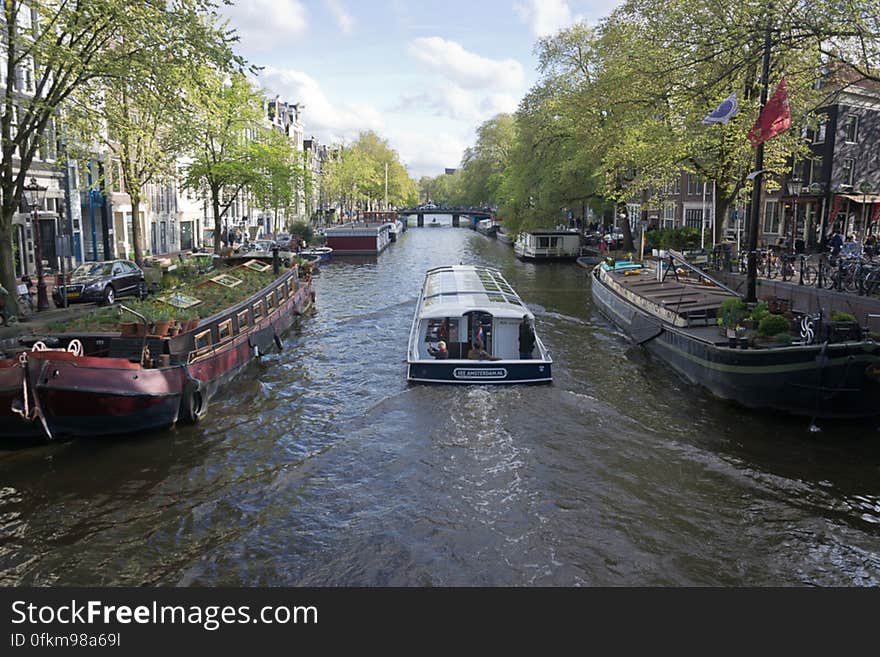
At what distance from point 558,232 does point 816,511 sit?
45.0 meters

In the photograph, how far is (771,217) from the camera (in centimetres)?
4478

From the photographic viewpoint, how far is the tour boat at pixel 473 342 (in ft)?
54.8

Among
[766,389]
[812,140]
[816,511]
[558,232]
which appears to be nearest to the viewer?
[816,511]

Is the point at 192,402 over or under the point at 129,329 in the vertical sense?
under

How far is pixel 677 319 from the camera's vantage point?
65.9ft

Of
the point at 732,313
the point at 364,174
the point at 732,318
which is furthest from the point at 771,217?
the point at 364,174

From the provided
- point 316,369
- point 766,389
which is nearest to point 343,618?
point 766,389

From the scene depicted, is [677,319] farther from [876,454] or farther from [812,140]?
[812,140]

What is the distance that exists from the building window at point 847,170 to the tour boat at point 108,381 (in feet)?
124

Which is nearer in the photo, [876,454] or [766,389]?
[876,454]

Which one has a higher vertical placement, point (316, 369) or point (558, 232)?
point (558, 232)

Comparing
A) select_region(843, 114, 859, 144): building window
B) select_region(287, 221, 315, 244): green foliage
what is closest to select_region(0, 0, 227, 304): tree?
select_region(843, 114, 859, 144): building window

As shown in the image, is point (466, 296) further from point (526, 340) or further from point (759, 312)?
point (759, 312)

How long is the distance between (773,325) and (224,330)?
13.3 meters
